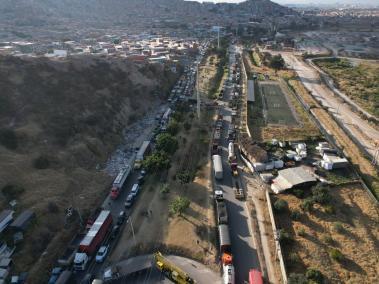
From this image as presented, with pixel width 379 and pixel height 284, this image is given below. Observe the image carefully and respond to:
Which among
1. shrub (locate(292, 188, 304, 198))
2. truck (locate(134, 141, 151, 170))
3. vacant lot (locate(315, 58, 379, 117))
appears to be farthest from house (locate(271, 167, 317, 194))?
vacant lot (locate(315, 58, 379, 117))

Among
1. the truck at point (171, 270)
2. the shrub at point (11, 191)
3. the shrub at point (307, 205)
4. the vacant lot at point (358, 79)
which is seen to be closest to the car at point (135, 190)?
the truck at point (171, 270)

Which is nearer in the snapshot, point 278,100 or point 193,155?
point 193,155

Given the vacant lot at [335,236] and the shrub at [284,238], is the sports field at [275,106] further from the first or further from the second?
the shrub at [284,238]

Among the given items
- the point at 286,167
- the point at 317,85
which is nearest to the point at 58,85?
the point at 286,167

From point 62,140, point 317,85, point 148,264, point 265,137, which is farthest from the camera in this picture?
point 317,85

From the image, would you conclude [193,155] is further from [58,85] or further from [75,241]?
[58,85]

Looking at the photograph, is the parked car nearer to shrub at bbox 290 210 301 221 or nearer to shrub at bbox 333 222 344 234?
shrub at bbox 290 210 301 221

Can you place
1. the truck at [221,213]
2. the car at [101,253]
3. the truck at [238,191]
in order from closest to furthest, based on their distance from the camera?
the car at [101,253] → the truck at [221,213] → the truck at [238,191]

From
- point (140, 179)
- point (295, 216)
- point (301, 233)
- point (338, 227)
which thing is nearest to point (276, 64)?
point (140, 179)
